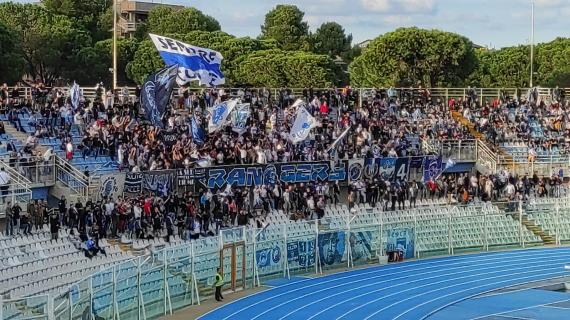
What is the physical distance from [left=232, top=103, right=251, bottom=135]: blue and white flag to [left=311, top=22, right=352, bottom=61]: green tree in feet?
207

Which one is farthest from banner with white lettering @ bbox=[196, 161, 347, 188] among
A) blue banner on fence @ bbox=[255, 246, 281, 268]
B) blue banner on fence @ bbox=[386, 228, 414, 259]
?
blue banner on fence @ bbox=[255, 246, 281, 268]

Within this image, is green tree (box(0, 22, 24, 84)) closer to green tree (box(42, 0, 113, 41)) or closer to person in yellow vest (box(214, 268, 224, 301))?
green tree (box(42, 0, 113, 41))

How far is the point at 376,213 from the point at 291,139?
6.04m

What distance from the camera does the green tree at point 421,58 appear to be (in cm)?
7406

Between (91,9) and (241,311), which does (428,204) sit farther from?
(91,9)

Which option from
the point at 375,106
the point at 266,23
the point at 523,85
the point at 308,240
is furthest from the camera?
the point at 266,23

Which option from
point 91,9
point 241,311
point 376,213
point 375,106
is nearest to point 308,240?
point 376,213

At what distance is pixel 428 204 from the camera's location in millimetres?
40938

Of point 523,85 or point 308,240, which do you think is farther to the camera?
point 523,85

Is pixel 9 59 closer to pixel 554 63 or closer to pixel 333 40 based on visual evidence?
pixel 554 63

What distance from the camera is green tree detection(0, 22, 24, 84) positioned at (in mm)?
64688

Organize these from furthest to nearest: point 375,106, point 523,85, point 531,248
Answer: point 523,85 → point 375,106 → point 531,248

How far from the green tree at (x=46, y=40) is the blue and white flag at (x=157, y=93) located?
4072 centimetres

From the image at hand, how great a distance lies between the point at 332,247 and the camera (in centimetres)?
3356
